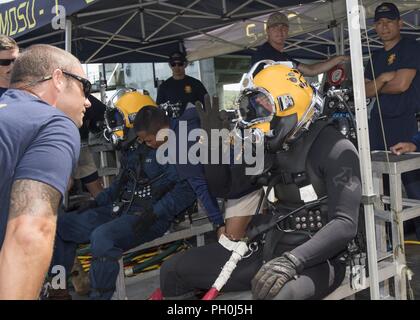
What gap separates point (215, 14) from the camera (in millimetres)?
5781

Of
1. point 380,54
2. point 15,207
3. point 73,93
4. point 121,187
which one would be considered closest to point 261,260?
point 73,93

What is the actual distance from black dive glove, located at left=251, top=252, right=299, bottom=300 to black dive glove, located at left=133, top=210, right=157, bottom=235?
138 centimetres

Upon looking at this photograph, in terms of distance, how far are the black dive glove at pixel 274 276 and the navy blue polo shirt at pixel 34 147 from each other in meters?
0.94

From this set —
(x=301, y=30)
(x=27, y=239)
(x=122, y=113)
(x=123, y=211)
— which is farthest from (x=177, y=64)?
(x=27, y=239)

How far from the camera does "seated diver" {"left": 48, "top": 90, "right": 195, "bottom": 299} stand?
295cm

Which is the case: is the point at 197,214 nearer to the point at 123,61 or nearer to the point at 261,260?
the point at 261,260

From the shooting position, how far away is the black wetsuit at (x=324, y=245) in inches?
75.3

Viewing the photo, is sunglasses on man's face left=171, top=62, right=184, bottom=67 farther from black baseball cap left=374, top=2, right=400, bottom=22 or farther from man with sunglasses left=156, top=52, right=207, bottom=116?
black baseball cap left=374, top=2, right=400, bottom=22

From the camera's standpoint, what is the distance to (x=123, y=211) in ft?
11.2

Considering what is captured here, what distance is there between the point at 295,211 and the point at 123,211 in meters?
1.66

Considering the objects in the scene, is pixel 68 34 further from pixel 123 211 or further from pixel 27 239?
pixel 27 239

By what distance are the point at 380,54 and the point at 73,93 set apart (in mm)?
2740

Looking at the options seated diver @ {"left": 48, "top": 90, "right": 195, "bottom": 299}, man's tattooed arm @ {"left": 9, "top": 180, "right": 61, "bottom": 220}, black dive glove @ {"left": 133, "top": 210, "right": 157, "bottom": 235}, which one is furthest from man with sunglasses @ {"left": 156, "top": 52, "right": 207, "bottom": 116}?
man's tattooed arm @ {"left": 9, "top": 180, "right": 61, "bottom": 220}

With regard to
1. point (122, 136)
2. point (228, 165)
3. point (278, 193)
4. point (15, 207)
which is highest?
point (122, 136)
